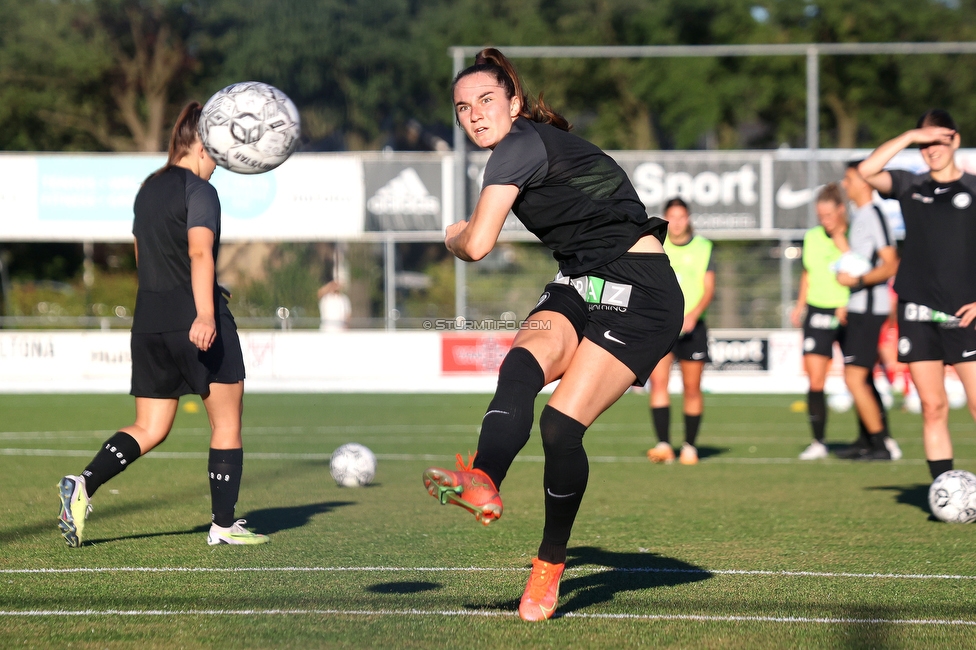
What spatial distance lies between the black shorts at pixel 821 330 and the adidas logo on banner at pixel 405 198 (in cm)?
1263

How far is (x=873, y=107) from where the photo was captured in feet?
131

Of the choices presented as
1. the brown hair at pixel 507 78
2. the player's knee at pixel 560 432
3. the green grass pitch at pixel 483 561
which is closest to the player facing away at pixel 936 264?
the green grass pitch at pixel 483 561

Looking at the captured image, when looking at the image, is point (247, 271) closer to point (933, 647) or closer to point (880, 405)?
point (880, 405)

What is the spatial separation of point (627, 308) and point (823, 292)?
666 cm

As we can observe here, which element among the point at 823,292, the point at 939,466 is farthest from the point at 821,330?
the point at 939,466

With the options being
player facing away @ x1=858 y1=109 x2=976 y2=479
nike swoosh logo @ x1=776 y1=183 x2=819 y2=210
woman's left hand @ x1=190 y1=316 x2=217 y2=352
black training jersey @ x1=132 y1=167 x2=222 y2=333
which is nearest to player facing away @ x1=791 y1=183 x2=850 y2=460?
player facing away @ x1=858 y1=109 x2=976 y2=479

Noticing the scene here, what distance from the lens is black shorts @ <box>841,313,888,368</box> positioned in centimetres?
984

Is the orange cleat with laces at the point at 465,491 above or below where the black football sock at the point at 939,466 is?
above

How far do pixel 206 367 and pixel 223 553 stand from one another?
35.5 inches

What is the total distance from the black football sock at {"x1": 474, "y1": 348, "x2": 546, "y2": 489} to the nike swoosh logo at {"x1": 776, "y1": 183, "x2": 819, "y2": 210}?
18907 millimetres

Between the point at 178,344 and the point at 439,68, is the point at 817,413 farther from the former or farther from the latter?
the point at 439,68

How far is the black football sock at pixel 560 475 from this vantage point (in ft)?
13.9

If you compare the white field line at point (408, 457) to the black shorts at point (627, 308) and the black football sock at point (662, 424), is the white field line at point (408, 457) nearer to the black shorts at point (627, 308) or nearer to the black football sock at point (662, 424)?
the black football sock at point (662, 424)

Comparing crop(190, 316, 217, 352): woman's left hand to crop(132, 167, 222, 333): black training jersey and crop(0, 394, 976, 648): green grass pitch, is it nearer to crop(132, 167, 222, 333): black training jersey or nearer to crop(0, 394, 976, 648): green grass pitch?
crop(132, 167, 222, 333): black training jersey
